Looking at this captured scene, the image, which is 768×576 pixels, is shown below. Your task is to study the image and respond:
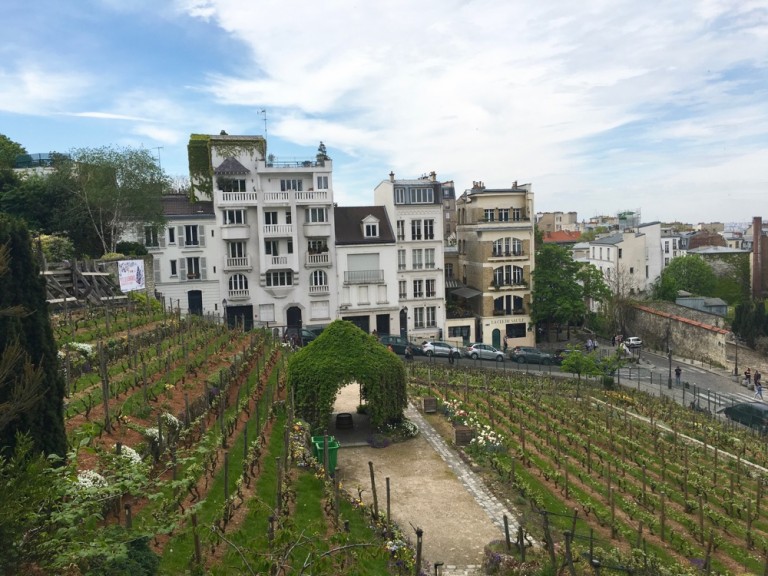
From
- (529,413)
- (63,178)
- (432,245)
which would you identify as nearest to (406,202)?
(432,245)

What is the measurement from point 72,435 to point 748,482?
1858 cm

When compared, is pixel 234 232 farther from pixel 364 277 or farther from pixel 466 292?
pixel 466 292

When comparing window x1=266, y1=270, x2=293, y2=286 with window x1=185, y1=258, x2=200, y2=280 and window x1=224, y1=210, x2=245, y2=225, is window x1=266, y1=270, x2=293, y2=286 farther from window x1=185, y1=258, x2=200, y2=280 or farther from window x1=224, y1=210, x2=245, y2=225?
window x1=185, y1=258, x2=200, y2=280

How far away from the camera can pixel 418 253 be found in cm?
4778

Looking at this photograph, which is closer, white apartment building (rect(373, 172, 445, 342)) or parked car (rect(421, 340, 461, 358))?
parked car (rect(421, 340, 461, 358))

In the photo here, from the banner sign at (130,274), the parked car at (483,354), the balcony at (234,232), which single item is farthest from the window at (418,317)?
the banner sign at (130,274)

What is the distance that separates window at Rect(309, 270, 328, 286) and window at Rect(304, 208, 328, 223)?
3.71 m

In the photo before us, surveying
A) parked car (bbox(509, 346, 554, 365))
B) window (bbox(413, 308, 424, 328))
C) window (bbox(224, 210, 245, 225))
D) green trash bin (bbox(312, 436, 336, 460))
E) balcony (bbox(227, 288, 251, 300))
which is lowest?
parked car (bbox(509, 346, 554, 365))

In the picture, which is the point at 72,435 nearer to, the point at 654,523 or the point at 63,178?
the point at 654,523

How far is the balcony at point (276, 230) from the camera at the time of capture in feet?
143

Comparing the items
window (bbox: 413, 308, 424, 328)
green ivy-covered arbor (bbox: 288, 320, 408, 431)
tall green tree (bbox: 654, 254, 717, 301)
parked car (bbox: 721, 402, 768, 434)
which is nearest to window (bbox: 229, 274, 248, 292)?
window (bbox: 413, 308, 424, 328)

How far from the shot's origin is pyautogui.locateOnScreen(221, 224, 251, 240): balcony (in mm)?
43156

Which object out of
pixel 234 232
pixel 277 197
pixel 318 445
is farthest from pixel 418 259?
pixel 318 445

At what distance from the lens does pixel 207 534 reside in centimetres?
1041
